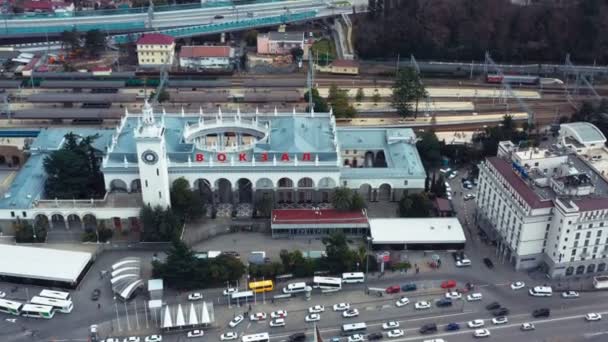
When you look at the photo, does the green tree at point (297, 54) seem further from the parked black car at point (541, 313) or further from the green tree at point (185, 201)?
the parked black car at point (541, 313)

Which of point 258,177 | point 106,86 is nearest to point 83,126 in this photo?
point 106,86

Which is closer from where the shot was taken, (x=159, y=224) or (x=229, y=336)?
(x=229, y=336)

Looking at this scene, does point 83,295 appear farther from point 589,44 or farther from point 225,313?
point 589,44

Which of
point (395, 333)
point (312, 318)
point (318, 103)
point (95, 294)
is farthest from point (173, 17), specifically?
point (395, 333)

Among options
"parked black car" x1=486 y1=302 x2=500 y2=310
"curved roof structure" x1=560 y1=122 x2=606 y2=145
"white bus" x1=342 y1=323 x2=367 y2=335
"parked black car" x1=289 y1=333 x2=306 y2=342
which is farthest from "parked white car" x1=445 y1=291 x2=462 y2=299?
"curved roof structure" x1=560 y1=122 x2=606 y2=145

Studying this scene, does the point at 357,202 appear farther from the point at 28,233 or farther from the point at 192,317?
the point at 28,233

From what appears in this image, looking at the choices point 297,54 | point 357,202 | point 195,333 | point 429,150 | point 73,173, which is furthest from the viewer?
point 297,54
